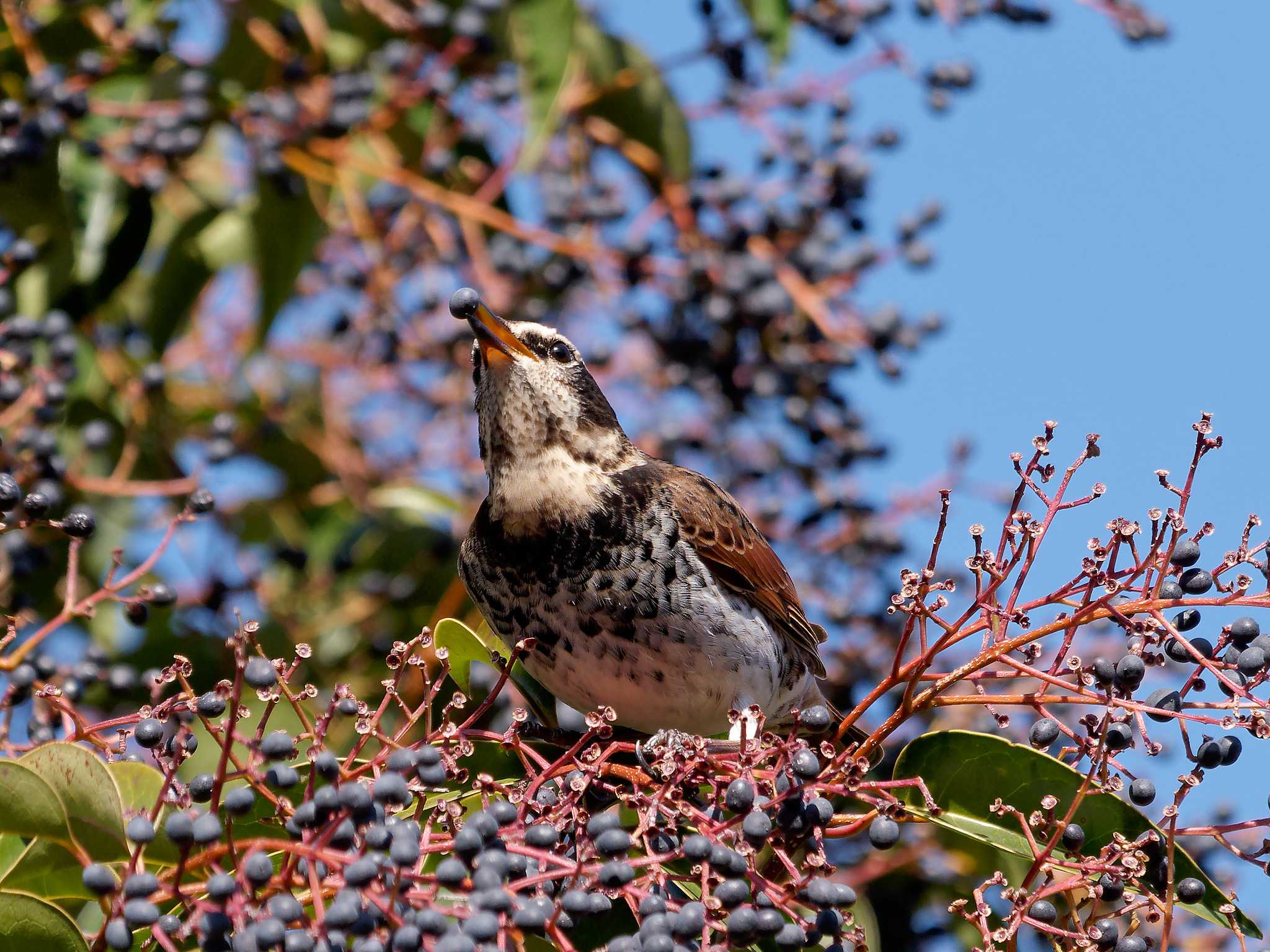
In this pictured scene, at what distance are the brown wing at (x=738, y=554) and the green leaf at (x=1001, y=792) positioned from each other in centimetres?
123

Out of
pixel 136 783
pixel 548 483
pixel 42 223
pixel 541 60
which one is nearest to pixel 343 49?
pixel 541 60

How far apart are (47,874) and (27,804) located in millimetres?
240

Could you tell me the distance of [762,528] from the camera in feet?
18.8

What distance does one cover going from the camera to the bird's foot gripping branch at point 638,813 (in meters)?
2.18

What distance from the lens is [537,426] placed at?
13.5 ft

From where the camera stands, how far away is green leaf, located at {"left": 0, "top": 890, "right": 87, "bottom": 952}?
2.32 m

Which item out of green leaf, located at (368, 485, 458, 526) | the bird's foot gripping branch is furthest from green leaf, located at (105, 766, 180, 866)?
green leaf, located at (368, 485, 458, 526)

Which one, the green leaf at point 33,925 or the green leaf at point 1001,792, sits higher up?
the green leaf at point 1001,792

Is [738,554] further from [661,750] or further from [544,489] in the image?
[661,750]

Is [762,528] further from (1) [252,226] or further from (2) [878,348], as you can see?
(1) [252,226]

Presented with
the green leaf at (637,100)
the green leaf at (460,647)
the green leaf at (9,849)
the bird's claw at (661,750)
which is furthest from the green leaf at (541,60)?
the green leaf at (9,849)

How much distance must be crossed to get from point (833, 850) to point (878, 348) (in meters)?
1.74

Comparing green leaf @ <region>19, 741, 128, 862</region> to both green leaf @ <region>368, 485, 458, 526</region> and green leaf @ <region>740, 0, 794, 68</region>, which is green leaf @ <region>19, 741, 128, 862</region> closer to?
green leaf @ <region>368, 485, 458, 526</region>

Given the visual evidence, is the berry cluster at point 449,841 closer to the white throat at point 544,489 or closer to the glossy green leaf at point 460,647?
the glossy green leaf at point 460,647
